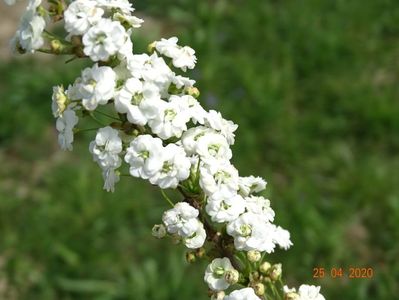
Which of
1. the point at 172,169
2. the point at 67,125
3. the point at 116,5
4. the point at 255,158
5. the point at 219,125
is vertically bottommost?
the point at 172,169

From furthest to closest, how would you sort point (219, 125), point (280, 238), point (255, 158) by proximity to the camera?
point (255, 158) < point (280, 238) < point (219, 125)

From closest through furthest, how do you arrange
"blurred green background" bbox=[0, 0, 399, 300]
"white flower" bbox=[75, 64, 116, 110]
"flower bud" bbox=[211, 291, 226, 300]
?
"white flower" bbox=[75, 64, 116, 110] → "flower bud" bbox=[211, 291, 226, 300] → "blurred green background" bbox=[0, 0, 399, 300]

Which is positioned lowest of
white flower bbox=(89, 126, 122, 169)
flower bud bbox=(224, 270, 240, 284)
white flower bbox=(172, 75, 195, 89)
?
flower bud bbox=(224, 270, 240, 284)

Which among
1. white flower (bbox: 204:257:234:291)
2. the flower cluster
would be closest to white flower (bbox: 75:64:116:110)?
the flower cluster

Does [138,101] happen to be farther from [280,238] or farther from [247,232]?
[280,238]

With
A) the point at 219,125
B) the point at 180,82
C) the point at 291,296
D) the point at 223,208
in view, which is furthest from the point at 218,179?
the point at 291,296

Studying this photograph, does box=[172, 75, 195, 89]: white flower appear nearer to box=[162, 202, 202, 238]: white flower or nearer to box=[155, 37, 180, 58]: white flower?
box=[155, 37, 180, 58]: white flower

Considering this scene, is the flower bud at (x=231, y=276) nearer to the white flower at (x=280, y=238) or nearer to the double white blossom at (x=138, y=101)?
the white flower at (x=280, y=238)
